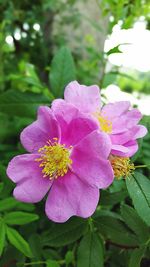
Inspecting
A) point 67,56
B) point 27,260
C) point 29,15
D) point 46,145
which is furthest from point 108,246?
point 29,15

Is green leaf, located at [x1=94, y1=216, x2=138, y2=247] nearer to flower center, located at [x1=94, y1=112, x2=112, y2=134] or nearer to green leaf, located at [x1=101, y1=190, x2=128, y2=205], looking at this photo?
green leaf, located at [x1=101, y1=190, x2=128, y2=205]

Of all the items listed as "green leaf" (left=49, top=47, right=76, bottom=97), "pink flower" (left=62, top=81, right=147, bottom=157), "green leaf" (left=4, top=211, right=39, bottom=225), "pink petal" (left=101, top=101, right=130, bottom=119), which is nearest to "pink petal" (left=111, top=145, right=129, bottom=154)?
"pink flower" (left=62, top=81, right=147, bottom=157)

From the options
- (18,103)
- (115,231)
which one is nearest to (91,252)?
(115,231)

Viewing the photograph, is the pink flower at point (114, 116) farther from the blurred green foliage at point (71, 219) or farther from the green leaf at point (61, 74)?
the green leaf at point (61, 74)

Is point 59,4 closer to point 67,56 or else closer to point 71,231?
Answer: point 67,56

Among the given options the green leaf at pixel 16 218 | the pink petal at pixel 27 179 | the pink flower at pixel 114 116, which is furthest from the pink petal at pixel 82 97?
the green leaf at pixel 16 218
